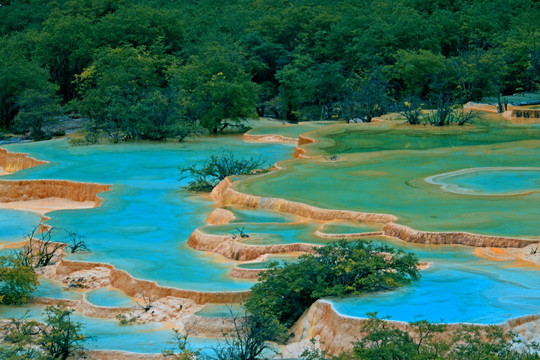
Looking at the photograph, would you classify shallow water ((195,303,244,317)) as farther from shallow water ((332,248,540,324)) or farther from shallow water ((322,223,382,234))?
shallow water ((322,223,382,234))

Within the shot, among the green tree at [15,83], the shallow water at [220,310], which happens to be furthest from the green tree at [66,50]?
the shallow water at [220,310]

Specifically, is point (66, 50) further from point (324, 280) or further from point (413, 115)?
point (324, 280)

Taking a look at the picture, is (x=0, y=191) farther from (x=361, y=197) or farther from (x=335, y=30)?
(x=335, y=30)

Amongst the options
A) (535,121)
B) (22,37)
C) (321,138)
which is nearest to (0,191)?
(321,138)

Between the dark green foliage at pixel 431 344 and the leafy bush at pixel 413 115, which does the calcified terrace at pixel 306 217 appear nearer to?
the dark green foliage at pixel 431 344

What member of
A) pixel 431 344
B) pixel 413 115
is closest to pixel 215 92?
pixel 413 115

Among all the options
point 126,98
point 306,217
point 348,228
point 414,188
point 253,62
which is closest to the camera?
point 348,228
